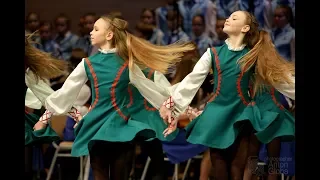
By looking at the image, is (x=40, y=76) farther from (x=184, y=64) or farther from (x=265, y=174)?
(x=265, y=174)

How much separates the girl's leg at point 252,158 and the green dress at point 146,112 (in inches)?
18.9

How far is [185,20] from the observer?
7266mm

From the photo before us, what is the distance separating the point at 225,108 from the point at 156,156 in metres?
0.58

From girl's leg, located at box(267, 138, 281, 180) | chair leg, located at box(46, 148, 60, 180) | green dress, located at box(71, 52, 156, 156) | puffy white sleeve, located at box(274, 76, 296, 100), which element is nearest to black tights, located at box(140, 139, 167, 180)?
green dress, located at box(71, 52, 156, 156)

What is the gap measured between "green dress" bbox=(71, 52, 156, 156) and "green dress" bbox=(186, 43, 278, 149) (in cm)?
33

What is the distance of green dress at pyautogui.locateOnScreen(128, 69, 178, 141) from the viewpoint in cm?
543

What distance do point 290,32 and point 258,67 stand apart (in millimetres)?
1631

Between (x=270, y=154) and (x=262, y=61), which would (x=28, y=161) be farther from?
(x=262, y=61)

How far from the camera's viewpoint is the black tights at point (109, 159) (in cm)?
528

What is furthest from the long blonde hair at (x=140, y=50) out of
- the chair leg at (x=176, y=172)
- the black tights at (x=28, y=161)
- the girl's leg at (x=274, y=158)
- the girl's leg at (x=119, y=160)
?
the chair leg at (x=176, y=172)

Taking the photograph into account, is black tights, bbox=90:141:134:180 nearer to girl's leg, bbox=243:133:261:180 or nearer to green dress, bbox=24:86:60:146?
green dress, bbox=24:86:60:146

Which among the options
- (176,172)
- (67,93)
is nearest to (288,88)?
(67,93)

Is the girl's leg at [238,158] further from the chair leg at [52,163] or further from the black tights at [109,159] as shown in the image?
the chair leg at [52,163]

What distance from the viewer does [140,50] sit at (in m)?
5.48
